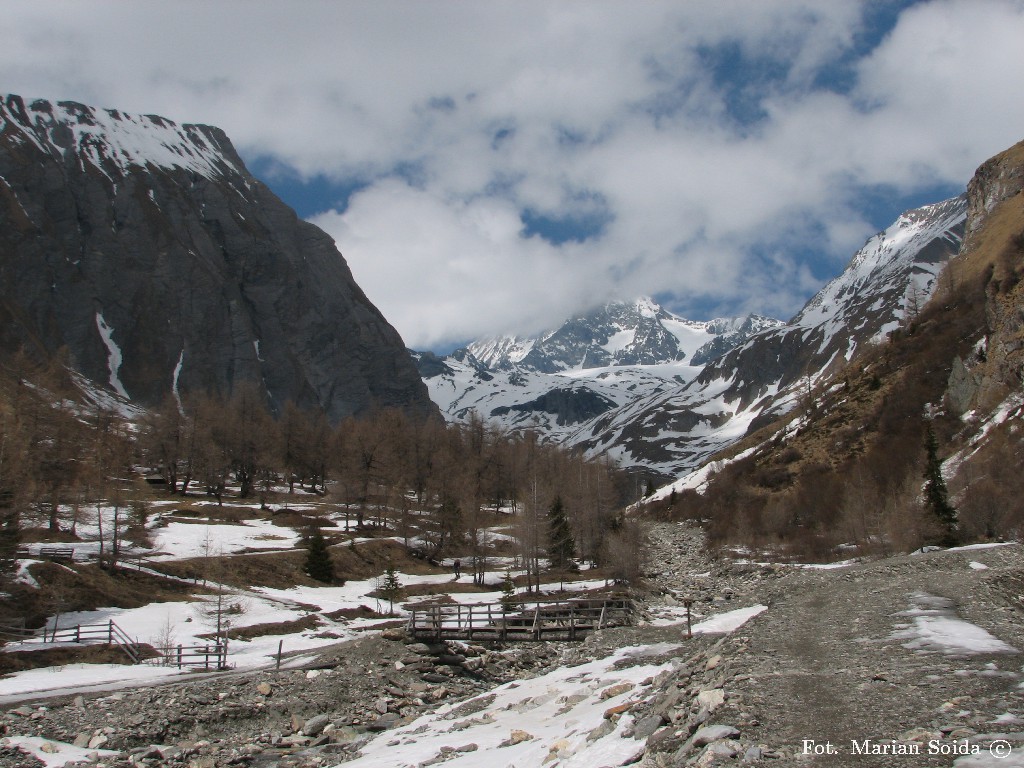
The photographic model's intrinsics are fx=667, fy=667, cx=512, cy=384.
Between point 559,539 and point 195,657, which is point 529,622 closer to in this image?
point 195,657

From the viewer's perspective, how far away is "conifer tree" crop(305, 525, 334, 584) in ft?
184

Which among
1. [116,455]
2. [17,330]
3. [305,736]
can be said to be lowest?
[305,736]

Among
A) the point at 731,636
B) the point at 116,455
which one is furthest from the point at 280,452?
the point at 731,636

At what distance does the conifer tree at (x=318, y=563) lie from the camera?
5616 cm

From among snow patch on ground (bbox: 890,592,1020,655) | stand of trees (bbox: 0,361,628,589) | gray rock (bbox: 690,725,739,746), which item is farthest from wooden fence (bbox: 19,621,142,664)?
snow patch on ground (bbox: 890,592,1020,655)

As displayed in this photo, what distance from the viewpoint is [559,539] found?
228ft

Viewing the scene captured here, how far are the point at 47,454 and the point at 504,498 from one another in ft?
207

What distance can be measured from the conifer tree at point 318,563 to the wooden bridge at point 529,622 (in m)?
15.4

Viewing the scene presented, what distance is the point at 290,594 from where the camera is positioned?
167ft

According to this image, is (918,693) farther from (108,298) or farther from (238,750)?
(108,298)

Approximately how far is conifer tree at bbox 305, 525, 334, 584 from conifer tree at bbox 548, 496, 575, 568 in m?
21.4

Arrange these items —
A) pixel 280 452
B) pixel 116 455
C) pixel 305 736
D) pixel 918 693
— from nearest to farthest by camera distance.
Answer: pixel 918 693
pixel 305 736
pixel 116 455
pixel 280 452

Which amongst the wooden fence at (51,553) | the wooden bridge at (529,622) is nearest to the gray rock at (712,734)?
the wooden bridge at (529,622)

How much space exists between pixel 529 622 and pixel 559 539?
2735 centimetres
